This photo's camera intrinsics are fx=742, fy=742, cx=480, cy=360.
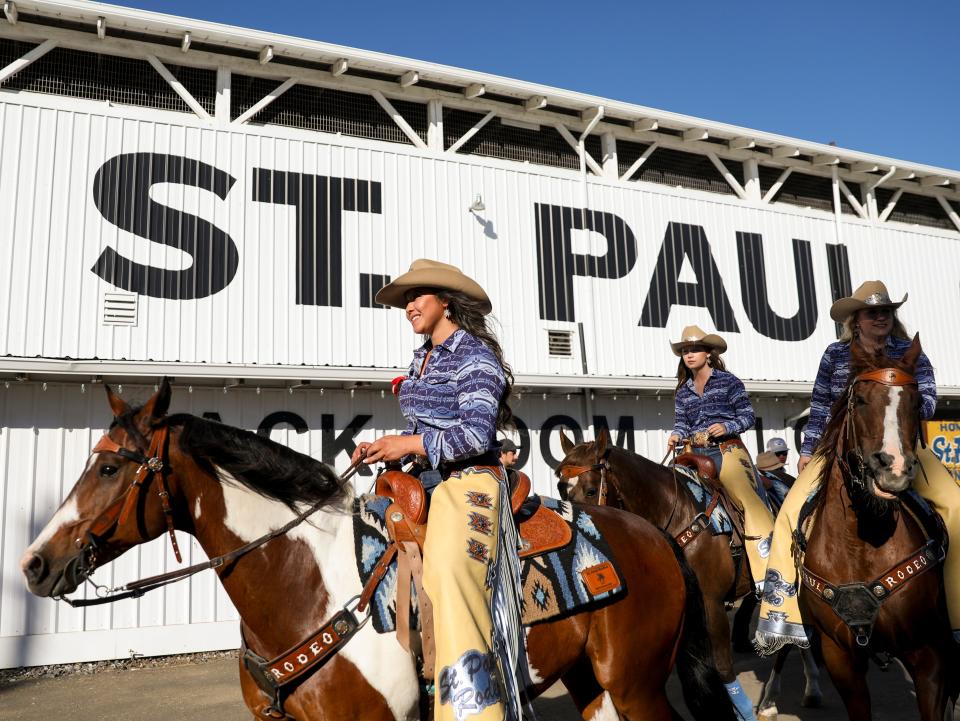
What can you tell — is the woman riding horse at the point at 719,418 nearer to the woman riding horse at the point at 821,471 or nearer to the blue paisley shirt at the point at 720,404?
the blue paisley shirt at the point at 720,404

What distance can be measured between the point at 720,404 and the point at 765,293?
6.16 metres

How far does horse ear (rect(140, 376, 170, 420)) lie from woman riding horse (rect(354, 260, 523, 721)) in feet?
2.89

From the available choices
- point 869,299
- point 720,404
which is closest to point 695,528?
point 720,404

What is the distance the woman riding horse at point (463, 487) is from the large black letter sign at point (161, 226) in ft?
20.2

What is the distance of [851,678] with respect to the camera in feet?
13.0

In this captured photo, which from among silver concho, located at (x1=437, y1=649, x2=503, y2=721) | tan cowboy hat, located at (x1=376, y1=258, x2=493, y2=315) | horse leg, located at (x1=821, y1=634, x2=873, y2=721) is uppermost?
tan cowboy hat, located at (x1=376, y1=258, x2=493, y2=315)

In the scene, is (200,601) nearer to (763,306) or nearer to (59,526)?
(59,526)

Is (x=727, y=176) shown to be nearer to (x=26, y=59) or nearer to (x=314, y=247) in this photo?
(x=314, y=247)

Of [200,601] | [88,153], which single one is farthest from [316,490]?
[88,153]

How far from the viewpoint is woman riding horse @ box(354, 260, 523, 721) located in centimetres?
280

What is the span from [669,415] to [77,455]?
25.9 feet

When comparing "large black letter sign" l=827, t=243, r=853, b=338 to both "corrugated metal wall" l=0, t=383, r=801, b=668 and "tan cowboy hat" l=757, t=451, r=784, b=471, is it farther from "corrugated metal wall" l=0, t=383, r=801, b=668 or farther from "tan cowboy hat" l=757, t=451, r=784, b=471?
"corrugated metal wall" l=0, t=383, r=801, b=668

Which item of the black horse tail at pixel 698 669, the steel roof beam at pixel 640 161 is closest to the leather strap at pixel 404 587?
the black horse tail at pixel 698 669

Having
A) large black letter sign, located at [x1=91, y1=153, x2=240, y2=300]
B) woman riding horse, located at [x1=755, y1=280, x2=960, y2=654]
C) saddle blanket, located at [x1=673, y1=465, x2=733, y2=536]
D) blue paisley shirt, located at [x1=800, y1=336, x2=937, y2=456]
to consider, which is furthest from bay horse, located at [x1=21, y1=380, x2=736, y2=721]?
large black letter sign, located at [x1=91, y1=153, x2=240, y2=300]
